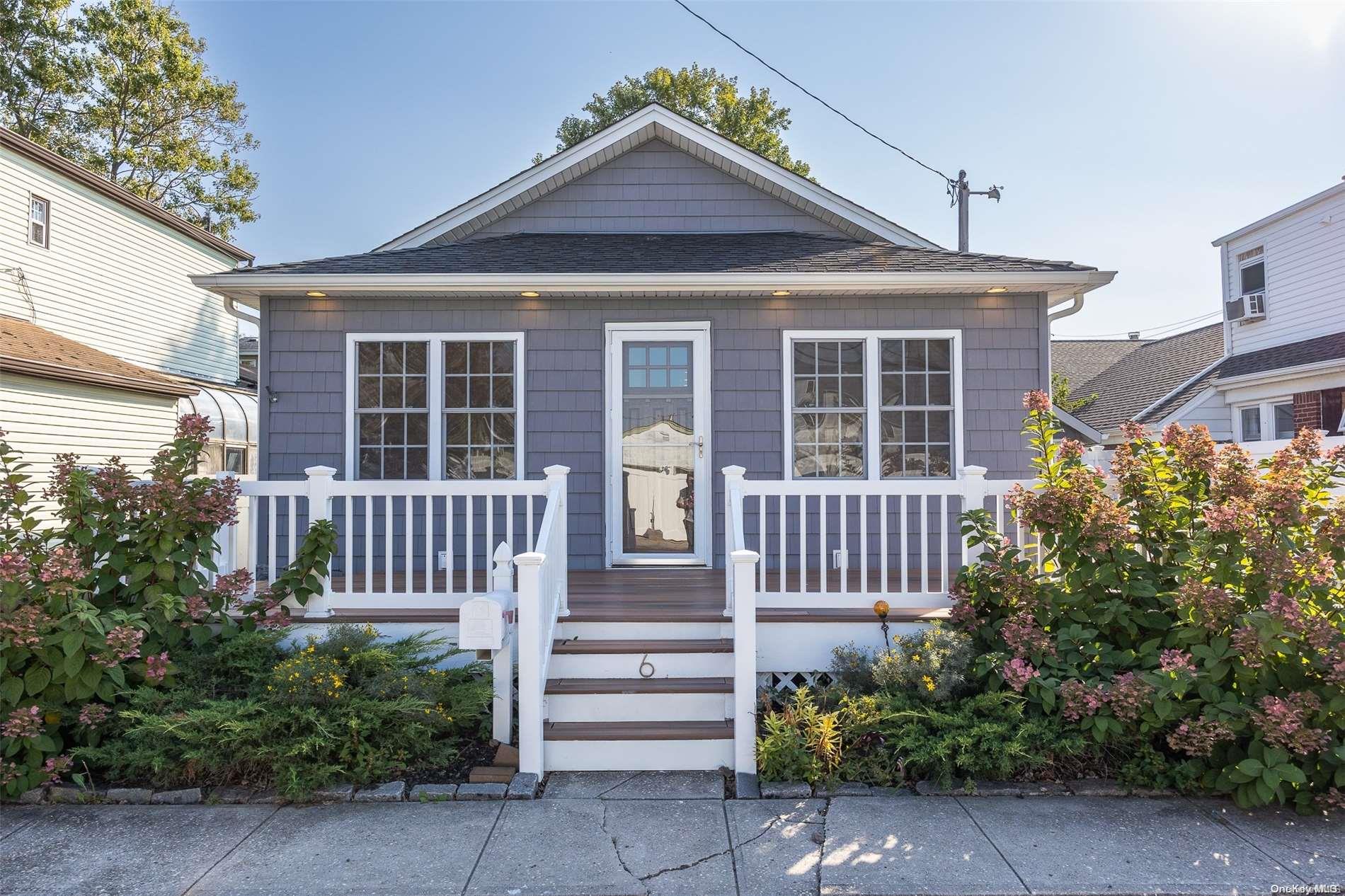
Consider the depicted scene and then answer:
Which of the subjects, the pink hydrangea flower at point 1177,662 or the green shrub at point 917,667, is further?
the green shrub at point 917,667

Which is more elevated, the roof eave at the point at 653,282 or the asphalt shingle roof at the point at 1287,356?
the asphalt shingle roof at the point at 1287,356

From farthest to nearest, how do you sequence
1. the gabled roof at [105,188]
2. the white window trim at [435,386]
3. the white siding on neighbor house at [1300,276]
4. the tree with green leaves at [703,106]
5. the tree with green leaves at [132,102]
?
the tree with green leaves at [703,106]
the tree with green leaves at [132,102]
the white siding on neighbor house at [1300,276]
the gabled roof at [105,188]
the white window trim at [435,386]

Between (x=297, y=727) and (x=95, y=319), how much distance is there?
45.0 ft

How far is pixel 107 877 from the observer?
2900 millimetres

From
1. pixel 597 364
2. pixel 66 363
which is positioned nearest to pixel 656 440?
pixel 597 364

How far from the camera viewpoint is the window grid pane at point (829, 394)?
659 centimetres

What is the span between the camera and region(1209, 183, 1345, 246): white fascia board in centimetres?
1252

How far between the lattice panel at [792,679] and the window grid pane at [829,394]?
2215 mm

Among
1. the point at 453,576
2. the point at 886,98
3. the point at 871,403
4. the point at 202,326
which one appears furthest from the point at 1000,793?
the point at 202,326

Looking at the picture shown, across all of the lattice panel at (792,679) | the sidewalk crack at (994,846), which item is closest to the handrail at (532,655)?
the lattice panel at (792,679)

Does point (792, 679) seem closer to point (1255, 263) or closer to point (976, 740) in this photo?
point (976, 740)

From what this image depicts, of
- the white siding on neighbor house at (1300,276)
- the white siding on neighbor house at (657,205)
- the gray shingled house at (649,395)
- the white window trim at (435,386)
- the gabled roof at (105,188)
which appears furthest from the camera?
the white siding on neighbor house at (1300,276)

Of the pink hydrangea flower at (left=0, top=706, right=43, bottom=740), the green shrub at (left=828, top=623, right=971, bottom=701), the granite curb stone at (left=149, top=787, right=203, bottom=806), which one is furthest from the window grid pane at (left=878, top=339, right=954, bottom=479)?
the pink hydrangea flower at (left=0, top=706, right=43, bottom=740)

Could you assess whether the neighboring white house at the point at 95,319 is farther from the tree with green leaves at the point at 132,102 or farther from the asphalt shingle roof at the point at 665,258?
the asphalt shingle roof at the point at 665,258
